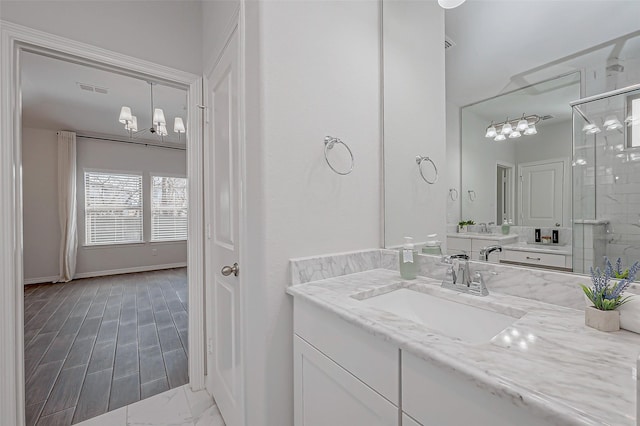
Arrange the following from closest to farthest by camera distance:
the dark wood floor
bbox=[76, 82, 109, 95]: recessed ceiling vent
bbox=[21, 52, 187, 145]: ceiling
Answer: the dark wood floor < bbox=[21, 52, 187, 145]: ceiling < bbox=[76, 82, 109, 95]: recessed ceiling vent

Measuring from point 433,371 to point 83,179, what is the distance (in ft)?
22.4

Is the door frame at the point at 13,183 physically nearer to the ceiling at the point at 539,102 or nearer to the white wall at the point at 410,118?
the white wall at the point at 410,118

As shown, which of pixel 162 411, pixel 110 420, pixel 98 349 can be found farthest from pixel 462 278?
pixel 98 349

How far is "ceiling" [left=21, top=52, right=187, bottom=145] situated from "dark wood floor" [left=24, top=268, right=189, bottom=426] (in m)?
2.58

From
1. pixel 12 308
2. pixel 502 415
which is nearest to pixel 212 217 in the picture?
pixel 12 308

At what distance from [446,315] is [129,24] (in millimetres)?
2389

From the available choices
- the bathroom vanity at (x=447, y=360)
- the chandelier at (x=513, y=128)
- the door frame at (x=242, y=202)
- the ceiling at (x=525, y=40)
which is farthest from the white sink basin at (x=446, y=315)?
the ceiling at (x=525, y=40)

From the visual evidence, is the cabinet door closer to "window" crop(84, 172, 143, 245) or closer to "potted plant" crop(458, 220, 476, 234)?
"potted plant" crop(458, 220, 476, 234)

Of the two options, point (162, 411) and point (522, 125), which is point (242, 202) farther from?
point (162, 411)

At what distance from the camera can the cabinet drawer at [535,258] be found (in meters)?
0.94

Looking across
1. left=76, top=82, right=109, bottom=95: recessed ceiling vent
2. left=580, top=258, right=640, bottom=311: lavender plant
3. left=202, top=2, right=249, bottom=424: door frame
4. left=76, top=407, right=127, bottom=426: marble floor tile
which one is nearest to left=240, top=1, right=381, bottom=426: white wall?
left=202, top=2, right=249, bottom=424: door frame

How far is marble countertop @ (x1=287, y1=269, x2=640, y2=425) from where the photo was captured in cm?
45

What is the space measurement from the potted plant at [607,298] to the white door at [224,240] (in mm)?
1261

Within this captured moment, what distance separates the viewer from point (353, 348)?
0.85 m
